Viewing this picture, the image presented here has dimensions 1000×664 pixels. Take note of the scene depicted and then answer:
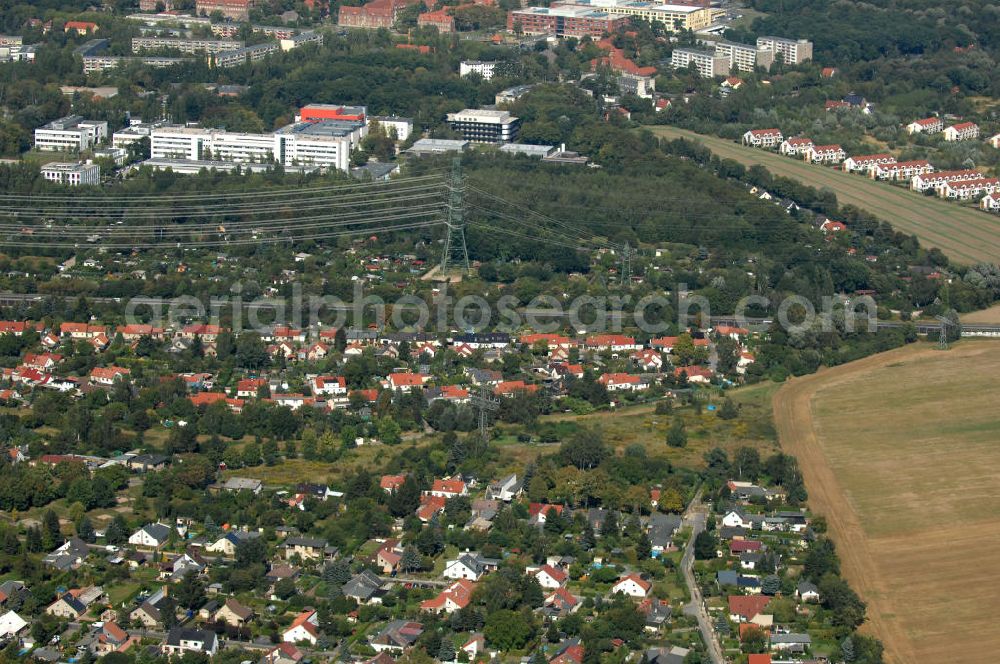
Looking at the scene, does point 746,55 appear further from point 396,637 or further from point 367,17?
point 396,637

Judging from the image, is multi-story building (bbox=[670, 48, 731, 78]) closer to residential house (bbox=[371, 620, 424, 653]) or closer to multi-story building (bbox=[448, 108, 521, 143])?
multi-story building (bbox=[448, 108, 521, 143])

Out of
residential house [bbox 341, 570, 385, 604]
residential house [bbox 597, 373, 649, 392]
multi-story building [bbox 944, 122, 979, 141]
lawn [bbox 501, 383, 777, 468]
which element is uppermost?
multi-story building [bbox 944, 122, 979, 141]

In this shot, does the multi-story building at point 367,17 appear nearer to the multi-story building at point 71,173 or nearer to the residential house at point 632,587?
the multi-story building at point 71,173

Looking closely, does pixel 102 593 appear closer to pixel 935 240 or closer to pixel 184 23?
pixel 935 240

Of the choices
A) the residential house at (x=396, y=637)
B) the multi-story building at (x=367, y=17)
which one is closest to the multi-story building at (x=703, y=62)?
the multi-story building at (x=367, y=17)

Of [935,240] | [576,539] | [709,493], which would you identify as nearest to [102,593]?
[576,539]

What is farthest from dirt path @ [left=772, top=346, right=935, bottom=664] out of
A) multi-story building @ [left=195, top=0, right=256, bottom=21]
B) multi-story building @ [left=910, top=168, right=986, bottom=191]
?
multi-story building @ [left=195, top=0, right=256, bottom=21]

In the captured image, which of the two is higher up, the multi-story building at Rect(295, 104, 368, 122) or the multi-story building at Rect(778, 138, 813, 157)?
the multi-story building at Rect(295, 104, 368, 122)
